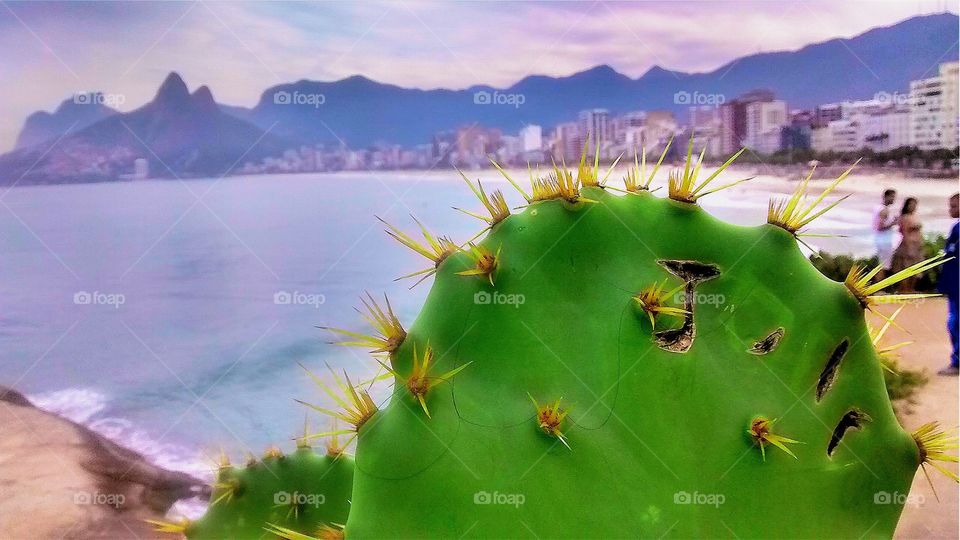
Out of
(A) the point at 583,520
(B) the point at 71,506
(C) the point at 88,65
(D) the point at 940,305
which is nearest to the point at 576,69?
(D) the point at 940,305

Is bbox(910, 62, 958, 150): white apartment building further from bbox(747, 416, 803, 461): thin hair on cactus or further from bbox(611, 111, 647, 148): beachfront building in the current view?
bbox(747, 416, 803, 461): thin hair on cactus

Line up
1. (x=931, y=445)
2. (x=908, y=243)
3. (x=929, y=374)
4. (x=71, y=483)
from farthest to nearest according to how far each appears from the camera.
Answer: (x=908, y=243), (x=929, y=374), (x=71, y=483), (x=931, y=445)

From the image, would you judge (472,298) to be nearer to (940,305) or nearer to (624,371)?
(624,371)

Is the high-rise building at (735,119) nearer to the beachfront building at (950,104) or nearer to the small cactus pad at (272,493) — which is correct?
the beachfront building at (950,104)

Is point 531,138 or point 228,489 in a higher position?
point 531,138

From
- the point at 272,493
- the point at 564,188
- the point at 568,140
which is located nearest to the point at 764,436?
the point at 564,188

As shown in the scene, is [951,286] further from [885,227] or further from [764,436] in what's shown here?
[764,436]

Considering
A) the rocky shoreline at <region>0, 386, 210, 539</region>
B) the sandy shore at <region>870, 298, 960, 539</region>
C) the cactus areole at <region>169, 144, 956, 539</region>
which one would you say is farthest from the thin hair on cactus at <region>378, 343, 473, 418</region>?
the sandy shore at <region>870, 298, 960, 539</region>
